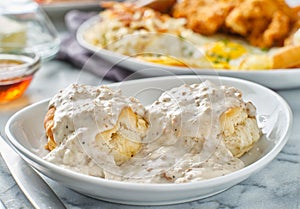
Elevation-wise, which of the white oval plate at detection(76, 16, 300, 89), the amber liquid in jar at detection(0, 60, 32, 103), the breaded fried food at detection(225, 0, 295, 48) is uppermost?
the amber liquid in jar at detection(0, 60, 32, 103)

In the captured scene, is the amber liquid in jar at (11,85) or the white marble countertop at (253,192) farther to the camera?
the amber liquid in jar at (11,85)

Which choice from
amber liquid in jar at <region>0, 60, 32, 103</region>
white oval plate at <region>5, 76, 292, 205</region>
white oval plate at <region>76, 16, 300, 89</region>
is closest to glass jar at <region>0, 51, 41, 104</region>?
amber liquid in jar at <region>0, 60, 32, 103</region>

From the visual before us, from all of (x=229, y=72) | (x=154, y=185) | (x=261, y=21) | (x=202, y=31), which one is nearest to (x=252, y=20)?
(x=261, y=21)

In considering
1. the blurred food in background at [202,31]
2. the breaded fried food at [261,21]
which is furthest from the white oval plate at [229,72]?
the breaded fried food at [261,21]

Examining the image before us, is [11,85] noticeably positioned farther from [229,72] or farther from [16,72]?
[229,72]

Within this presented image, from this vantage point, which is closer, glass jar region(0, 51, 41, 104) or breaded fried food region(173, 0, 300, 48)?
glass jar region(0, 51, 41, 104)

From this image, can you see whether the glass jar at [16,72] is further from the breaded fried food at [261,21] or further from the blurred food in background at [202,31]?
the breaded fried food at [261,21]

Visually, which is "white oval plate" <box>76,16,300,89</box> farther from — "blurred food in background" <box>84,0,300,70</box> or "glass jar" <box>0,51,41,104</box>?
"glass jar" <box>0,51,41,104</box>
